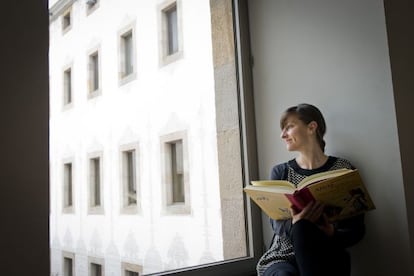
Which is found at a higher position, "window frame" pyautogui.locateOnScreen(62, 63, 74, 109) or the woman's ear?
"window frame" pyautogui.locateOnScreen(62, 63, 74, 109)

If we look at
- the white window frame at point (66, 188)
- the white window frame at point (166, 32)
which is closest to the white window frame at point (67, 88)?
the white window frame at point (66, 188)

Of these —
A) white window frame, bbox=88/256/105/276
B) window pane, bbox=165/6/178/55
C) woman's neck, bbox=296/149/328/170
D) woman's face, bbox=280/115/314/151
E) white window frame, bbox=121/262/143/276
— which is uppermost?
window pane, bbox=165/6/178/55

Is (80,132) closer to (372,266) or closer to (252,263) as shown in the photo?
(252,263)

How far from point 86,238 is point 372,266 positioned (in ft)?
4.28

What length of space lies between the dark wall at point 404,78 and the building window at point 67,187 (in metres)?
1.47

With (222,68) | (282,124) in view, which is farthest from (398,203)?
(222,68)

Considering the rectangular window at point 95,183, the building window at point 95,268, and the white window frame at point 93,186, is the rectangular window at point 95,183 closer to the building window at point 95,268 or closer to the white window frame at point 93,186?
→ the white window frame at point 93,186

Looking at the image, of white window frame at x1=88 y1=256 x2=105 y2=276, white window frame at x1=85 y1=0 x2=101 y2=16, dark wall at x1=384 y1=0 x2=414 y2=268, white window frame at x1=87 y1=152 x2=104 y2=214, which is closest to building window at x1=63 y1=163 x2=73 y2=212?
white window frame at x1=87 y1=152 x2=104 y2=214

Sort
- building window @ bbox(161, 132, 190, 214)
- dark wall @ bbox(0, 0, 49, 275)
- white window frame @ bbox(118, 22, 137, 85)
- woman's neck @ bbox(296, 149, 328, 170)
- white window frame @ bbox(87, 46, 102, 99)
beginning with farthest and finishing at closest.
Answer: building window @ bbox(161, 132, 190, 214) → white window frame @ bbox(118, 22, 137, 85) → white window frame @ bbox(87, 46, 102, 99) → woman's neck @ bbox(296, 149, 328, 170) → dark wall @ bbox(0, 0, 49, 275)

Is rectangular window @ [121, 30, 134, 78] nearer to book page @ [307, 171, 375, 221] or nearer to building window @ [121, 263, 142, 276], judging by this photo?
building window @ [121, 263, 142, 276]

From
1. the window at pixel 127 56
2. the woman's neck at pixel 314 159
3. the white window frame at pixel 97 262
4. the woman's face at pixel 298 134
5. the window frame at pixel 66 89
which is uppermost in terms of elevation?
the window at pixel 127 56

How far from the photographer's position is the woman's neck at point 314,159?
1.88m

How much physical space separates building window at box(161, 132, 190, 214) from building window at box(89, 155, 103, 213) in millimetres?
376

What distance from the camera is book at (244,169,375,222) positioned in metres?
1.47
